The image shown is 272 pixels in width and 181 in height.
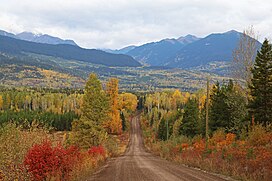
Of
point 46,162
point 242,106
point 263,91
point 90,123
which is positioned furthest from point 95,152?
point 242,106

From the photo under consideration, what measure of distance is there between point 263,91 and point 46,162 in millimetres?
25745

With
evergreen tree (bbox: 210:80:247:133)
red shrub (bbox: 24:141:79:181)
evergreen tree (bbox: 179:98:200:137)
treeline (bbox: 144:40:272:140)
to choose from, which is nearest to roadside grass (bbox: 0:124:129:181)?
red shrub (bbox: 24:141:79:181)

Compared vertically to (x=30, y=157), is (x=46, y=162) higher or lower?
lower

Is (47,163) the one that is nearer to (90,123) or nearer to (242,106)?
(90,123)

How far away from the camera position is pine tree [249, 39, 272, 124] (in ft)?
108

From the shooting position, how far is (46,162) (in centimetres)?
1427

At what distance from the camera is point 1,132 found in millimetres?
16188

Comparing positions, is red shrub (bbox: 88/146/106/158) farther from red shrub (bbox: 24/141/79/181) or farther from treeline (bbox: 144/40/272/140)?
treeline (bbox: 144/40/272/140)

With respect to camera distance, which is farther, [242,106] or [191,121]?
[191,121]

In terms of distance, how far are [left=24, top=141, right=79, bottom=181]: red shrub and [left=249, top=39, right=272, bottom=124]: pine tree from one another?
23.7 m

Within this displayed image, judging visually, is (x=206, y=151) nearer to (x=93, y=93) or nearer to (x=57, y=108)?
(x=93, y=93)

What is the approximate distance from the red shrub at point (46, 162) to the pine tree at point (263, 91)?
23.7 m

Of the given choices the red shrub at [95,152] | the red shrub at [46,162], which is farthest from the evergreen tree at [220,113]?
the red shrub at [46,162]

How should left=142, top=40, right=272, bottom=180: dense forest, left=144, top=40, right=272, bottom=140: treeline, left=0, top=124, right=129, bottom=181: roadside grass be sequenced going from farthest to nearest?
left=144, top=40, right=272, bottom=140: treeline
left=142, top=40, right=272, bottom=180: dense forest
left=0, top=124, right=129, bottom=181: roadside grass
